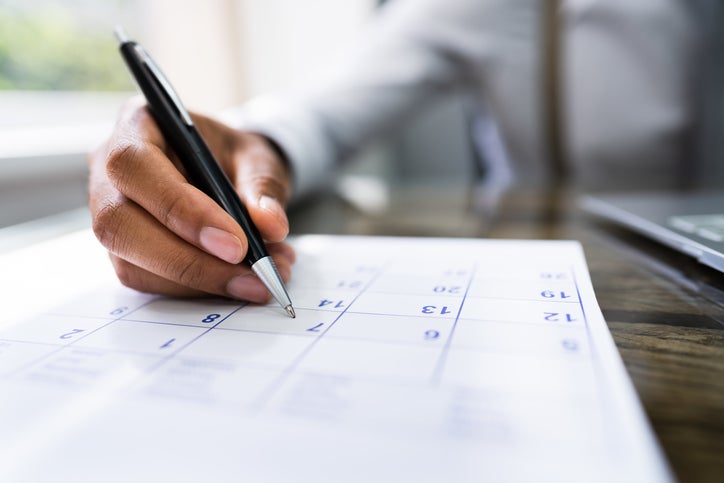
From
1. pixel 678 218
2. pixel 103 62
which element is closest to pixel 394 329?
pixel 678 218

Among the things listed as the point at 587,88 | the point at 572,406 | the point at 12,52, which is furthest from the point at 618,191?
the point at 12,52

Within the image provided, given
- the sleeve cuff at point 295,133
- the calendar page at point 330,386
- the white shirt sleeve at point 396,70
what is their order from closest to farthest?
the calendar page at point 330,386 < the sleeve cuff at point 295,133 < the white shirt sleeve at point 396,70

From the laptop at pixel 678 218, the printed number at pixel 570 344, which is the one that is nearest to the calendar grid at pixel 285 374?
the printed number at pixel 570 344

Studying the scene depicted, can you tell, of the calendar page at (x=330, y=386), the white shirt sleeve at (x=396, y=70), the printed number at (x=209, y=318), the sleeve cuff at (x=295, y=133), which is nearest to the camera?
the calendar page at (x=330, y=386)

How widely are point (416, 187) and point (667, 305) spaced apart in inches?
21.4

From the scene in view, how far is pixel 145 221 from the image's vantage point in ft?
0.90

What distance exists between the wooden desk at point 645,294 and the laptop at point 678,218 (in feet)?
0.05

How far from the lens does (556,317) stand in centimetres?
24

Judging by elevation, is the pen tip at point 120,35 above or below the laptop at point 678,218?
above

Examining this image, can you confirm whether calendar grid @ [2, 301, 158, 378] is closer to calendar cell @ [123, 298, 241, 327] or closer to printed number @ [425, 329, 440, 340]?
calendar cell @ [123, 298, 241, 327]

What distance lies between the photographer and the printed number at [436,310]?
0.82ft

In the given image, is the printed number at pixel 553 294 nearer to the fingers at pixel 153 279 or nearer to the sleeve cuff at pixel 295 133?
the fingers at pixel 153 279

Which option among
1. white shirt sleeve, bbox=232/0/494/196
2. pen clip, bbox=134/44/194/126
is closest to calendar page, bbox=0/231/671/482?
pen clip, bbox=134/44/194/126

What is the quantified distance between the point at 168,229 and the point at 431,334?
0.15 metres
